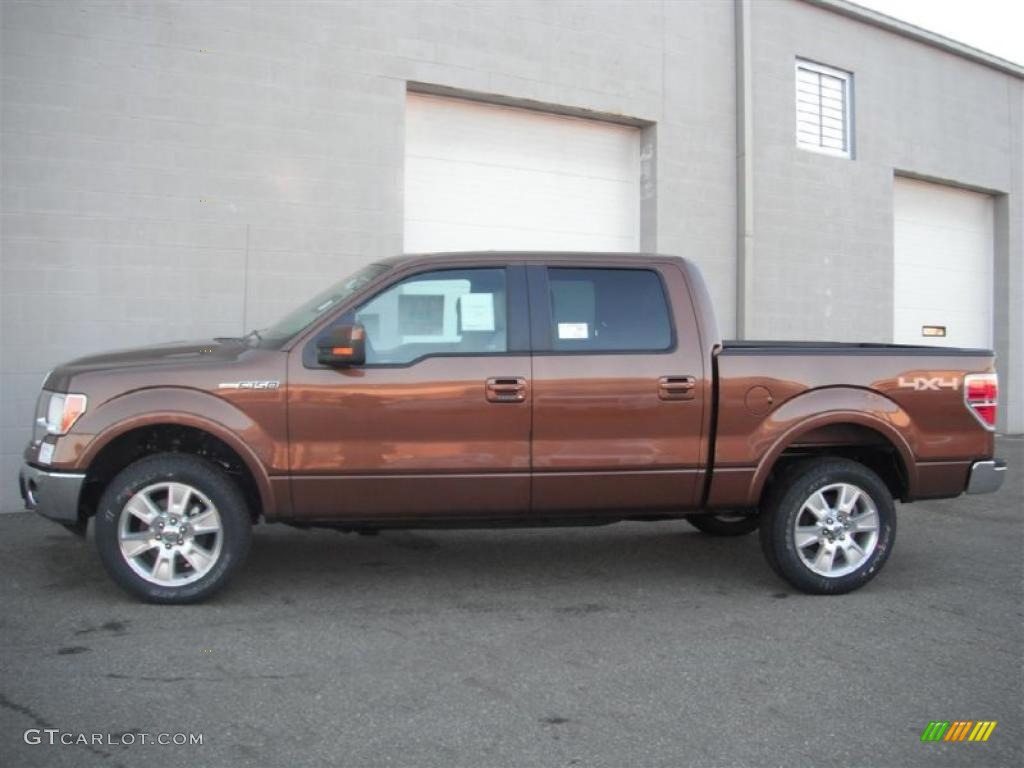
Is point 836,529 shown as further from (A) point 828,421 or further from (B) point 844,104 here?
(B) point 844,104

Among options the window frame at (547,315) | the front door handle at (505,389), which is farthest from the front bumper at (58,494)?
the window frame at (547,315)

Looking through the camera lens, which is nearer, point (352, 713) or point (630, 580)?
point (352, 713)

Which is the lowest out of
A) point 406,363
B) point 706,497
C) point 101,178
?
point 706,497

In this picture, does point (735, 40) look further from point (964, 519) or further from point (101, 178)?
point (101, 178)

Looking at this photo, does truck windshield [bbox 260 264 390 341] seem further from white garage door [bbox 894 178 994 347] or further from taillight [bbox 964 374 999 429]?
white garage door [bbox 894 178 994 347]

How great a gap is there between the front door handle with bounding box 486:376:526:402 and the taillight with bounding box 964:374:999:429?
2761 millimetres

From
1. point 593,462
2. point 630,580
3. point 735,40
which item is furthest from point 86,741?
point 735,40

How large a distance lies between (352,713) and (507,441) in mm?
1868

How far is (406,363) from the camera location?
16.4 ft

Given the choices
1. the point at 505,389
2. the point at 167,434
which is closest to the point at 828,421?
the point at 505,389

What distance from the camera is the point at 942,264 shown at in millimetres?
14359

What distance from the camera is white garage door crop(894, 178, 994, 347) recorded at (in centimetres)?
1381

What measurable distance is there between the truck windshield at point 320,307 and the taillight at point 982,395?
3607 mm

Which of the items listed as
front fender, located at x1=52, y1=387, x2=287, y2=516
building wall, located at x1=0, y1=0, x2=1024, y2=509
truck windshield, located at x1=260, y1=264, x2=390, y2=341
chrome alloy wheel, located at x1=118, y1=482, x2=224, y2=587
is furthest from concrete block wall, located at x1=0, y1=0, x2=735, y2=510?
chrome alloy wheel, located at x1=118, y1=482, x2=224, y2=587
